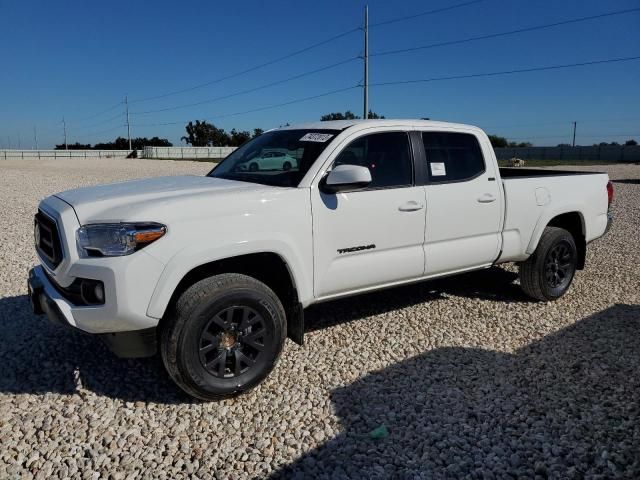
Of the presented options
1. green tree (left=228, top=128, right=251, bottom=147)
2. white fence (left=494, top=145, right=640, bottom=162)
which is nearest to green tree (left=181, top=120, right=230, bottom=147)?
green tree (left=228, top=128, right=251, bottom=147)

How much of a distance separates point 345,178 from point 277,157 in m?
0.91

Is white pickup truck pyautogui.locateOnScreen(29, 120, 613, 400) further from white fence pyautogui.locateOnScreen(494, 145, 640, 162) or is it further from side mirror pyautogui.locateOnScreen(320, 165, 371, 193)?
white fence pyautogui.locateOnScreen(494, 145, 640, 162)

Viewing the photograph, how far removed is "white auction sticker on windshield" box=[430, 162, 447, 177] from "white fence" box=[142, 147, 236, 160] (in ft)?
233

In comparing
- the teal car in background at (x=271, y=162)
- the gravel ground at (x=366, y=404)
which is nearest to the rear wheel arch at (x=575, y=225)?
the gravel ground at (x=366, y=404)

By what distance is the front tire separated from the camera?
321cm

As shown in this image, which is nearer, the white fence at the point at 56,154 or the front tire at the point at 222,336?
the front tire at the point at 222,336

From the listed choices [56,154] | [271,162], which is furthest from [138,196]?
[56,154]

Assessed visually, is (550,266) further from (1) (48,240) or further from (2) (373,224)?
(1) (48,240)

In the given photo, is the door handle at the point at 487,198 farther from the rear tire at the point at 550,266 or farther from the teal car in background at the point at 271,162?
the teal car in background at the point at 271,162

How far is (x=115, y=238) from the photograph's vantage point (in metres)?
3.04

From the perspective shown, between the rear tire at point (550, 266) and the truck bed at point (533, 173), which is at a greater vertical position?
the truck bed at point (533, 173)

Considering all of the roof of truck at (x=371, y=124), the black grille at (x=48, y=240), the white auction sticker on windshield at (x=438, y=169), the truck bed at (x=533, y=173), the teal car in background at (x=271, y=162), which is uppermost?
the roof of truck at (x=371, y=124)

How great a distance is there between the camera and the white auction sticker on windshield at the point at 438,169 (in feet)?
14.6

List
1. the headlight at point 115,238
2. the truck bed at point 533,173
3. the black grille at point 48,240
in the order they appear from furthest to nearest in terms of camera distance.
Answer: the truck bed at point 533,173 < the black grille at point 48,240 < the headlight at point 115,238
